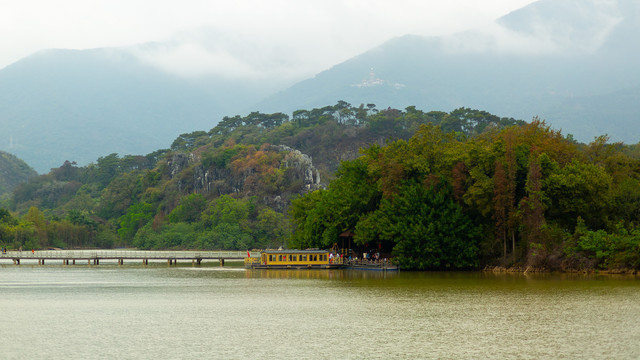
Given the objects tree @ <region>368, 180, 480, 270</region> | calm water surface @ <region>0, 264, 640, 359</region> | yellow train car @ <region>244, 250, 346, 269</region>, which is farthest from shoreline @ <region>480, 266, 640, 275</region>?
yellow train car @ <region>244, 250, 346, 269</region>

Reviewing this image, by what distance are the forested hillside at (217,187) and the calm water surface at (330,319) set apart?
56881 mm

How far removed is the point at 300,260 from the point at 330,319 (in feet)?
120

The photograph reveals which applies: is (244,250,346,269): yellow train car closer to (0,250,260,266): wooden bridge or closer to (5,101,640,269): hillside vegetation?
(5,101,640,269): hillside vegetation

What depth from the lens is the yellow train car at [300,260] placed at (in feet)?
228

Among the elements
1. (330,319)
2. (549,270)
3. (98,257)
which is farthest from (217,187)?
(330,319)

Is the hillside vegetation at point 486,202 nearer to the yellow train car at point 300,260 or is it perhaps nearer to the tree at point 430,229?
the tree at point 430,229

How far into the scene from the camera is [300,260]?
7038 cm

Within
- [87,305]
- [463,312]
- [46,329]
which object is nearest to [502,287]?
[463,312]

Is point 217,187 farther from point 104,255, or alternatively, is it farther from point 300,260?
point 300,260

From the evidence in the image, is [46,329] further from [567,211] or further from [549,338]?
[567,211]

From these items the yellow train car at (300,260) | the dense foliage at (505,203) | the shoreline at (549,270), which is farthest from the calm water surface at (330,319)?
the yellow train car at (300,260)

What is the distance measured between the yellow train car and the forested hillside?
108 feet

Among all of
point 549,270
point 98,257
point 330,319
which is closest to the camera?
point 330,319

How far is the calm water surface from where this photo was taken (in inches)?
1033
